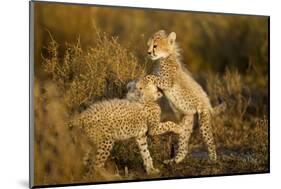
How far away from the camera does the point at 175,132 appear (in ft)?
18.0

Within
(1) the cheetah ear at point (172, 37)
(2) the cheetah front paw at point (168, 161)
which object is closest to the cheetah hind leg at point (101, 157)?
(2) the cheetah front paw at point (168, 161)

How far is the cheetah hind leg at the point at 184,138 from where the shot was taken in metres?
5.50

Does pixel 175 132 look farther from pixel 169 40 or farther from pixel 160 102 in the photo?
pixel 169 40

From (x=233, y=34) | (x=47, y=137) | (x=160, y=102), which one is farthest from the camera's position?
(x=233, y=34)

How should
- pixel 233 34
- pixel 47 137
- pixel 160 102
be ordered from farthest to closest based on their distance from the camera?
pixel 233 34
pixel 160 102
pixel 47 137

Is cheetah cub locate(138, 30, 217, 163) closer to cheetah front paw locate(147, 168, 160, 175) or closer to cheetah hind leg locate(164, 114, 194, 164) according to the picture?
cheetah hind leg locate(164, 114, 194, 164)

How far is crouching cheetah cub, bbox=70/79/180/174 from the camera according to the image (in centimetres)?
518

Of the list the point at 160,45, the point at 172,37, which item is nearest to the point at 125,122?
the point at 160,45

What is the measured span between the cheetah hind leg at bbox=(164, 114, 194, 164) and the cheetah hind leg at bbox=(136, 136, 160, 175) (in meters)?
0.19

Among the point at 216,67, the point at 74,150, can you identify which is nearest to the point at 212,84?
the point at 216,67

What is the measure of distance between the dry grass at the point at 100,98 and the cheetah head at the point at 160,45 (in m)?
0.12

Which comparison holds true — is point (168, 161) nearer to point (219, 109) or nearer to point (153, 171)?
point (153, 171)

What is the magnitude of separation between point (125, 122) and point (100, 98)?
0.29 meters

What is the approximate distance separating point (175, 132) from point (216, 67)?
28.1 inches
